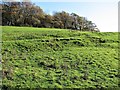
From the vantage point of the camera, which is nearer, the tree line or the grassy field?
the grassy field

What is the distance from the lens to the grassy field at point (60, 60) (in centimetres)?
2553

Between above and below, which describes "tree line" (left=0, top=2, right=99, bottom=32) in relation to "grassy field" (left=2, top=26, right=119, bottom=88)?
above

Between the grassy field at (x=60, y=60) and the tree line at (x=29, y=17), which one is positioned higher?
the tree line at (x=29, y=17)

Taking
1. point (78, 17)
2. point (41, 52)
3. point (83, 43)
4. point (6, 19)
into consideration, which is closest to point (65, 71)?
point (41, 52)

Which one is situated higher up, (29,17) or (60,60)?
(29,17)

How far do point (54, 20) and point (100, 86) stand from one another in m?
52.2

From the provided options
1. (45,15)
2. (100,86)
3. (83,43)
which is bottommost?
(100,86)

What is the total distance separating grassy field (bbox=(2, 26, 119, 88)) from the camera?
25.5 m

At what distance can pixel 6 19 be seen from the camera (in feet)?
229

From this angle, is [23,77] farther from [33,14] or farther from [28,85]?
[33,14]

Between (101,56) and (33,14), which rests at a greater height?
(33,14)

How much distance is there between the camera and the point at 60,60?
32.0m

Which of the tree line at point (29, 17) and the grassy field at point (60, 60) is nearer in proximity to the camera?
the grassy field at point (60, 60)

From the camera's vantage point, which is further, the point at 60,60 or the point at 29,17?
the point at 29,17
